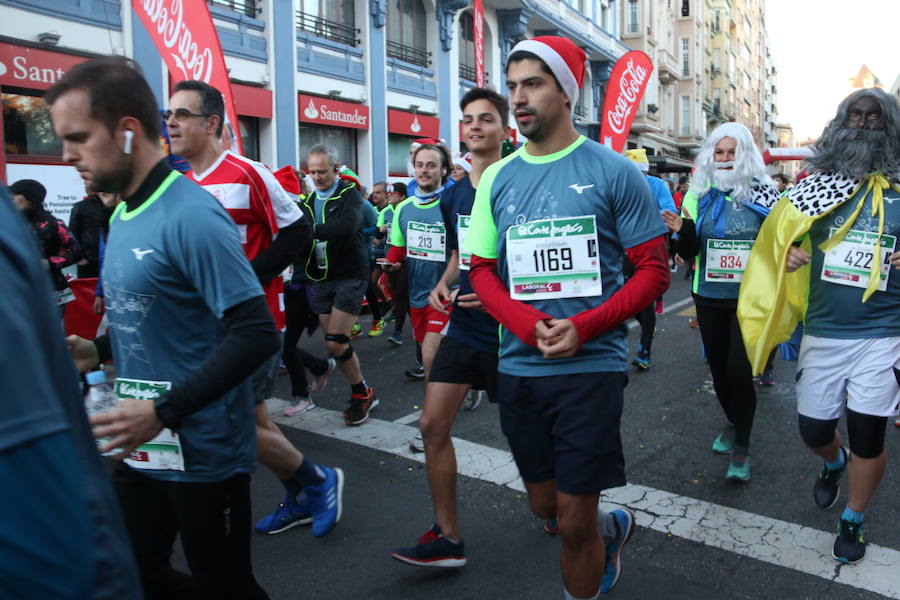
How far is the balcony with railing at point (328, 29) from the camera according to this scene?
634 inches

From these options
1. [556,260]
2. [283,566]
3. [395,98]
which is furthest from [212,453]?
[395,98]

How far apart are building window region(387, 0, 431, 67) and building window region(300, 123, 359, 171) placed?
265cm

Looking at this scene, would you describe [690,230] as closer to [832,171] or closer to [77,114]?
[832,171]

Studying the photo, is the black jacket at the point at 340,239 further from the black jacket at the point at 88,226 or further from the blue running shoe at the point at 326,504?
the blue running shoe at the point at 326,504

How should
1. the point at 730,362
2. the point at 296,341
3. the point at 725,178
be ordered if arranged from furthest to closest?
the point at 296,341 < the point at 725,178 < the point at 730,362

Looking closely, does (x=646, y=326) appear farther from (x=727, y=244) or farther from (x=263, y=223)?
(x=263, y=223)

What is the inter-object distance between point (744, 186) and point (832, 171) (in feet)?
3.45

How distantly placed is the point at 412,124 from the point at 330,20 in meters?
3.49

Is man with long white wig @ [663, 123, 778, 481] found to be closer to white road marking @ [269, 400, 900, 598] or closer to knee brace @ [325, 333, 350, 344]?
white road marking @ [269, 400, 900, 598]

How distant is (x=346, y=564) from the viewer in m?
3.43

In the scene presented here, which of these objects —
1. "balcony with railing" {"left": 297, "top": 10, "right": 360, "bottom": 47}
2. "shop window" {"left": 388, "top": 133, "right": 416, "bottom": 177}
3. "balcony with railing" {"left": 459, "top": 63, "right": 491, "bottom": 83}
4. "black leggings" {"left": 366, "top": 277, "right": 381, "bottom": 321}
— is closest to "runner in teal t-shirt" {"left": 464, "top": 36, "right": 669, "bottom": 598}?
"black leggings" {"left": 366, "top": 277, "right": 381, "bottom": 321}

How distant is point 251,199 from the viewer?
361 cm

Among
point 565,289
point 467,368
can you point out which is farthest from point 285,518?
point 565,289

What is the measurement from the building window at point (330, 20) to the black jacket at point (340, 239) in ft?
36.6
